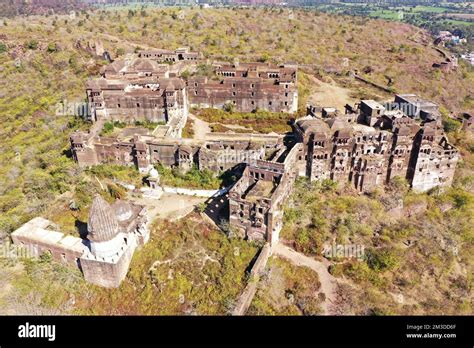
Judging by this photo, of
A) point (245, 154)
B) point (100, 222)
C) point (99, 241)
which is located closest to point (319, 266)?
point (245, 154)

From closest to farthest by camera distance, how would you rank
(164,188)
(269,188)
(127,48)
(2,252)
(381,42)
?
(2,252) < (269,188) < (164,188) < (127,48) < (381,42)

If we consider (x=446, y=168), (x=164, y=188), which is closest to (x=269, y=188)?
(x=164, y=188)

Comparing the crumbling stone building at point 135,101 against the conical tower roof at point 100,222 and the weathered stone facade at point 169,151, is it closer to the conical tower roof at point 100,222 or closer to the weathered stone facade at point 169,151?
the weathered stone facade at point 169,151

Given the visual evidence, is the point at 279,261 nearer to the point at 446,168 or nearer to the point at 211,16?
the point at 446,168

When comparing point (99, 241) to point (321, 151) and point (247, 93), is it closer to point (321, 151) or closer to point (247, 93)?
point (321, 151)

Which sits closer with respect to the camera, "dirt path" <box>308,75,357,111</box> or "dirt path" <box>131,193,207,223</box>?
"dirt path" <box>131,193,207,223</box>

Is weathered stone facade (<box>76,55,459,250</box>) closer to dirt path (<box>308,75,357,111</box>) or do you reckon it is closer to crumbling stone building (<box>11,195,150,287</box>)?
crumbling stone building (<box>11,195,150,287</box>)

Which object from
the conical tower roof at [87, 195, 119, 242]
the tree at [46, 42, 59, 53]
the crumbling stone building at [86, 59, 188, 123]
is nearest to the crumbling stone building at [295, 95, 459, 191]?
the crumbling stone building at [86, 59, 188, 123]

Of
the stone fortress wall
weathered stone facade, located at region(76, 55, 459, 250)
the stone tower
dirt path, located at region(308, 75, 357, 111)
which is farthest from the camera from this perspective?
dirt path, located at region(308, 75, 357, 111)
